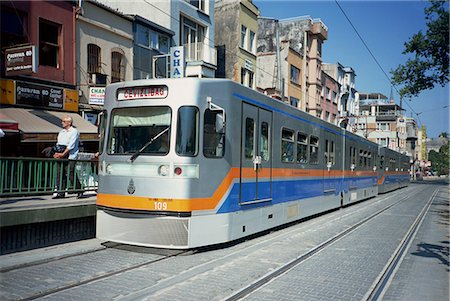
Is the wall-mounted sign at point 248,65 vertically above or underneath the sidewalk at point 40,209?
above

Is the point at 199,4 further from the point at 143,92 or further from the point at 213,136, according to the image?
the point at 213,136

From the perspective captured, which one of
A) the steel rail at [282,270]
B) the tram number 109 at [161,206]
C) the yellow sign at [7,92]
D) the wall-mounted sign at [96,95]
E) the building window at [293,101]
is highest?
the building window at [293,101]

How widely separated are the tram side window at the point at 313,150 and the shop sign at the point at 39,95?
878cm

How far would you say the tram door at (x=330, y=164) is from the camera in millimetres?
14219

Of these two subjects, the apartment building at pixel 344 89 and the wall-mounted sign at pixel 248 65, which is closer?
the wall-mounted sign at pixel 248 65

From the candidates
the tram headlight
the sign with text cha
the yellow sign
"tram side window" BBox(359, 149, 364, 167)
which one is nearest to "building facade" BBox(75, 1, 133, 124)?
the sign with text cha

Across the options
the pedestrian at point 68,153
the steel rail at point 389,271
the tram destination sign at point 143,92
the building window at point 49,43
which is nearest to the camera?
the steel rail at point 389,271

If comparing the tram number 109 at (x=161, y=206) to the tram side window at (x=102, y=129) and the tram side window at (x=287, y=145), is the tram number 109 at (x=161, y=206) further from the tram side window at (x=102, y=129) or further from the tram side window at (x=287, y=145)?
the tram side window at (x=287, y=145)

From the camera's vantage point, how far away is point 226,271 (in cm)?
657

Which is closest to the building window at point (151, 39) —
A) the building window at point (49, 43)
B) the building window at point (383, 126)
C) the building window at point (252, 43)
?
the building window at point (49, 43)

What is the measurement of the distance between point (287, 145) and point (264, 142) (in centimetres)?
151

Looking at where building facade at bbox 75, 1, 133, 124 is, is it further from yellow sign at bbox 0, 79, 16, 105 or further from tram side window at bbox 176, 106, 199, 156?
tram side window at bbox 176, 106, 199, 156

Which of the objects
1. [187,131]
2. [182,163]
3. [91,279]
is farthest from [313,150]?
[91,279]

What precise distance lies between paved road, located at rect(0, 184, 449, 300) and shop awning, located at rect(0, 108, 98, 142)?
195 inches
